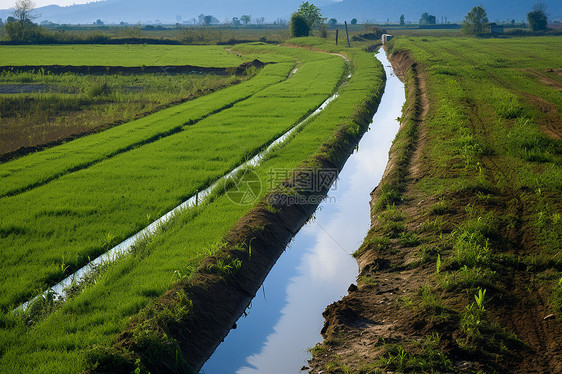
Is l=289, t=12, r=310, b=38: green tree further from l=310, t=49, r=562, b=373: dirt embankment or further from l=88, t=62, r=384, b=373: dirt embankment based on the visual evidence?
l=310, t=49, r=562, b=373: dirt embankment

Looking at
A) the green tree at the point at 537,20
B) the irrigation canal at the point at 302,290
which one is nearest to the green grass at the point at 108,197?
the irrigation canal at the point at 302,290

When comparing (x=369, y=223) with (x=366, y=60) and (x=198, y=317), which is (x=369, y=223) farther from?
(x=366, y=60)

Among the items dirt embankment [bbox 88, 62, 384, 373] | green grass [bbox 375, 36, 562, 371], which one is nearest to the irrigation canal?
dirt embankment [bbox 88, 62, 384, 373]

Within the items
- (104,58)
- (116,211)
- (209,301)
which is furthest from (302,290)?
(104,58)

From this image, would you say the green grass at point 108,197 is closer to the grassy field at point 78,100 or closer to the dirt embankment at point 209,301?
the dirt embankment at point 209,301

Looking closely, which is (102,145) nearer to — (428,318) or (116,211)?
(116,211)

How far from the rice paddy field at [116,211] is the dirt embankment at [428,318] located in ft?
6.81

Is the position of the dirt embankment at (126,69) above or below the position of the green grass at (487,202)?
above

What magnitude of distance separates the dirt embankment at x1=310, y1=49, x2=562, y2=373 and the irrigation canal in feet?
0.96

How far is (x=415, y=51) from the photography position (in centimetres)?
3506

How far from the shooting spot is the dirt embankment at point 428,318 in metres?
4.77

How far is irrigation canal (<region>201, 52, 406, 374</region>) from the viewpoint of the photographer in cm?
570

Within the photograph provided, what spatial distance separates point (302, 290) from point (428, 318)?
2126 millimetres

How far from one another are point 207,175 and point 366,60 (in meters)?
25.9
